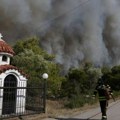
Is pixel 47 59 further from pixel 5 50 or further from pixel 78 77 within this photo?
pixel 5 50

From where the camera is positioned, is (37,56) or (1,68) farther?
(37,56)

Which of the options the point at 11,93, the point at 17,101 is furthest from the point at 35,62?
the point at 11,93

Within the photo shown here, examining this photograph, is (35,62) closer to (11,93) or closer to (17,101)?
(17,101)

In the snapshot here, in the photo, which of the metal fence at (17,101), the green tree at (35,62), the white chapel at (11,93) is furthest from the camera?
the green tree at (35,62)

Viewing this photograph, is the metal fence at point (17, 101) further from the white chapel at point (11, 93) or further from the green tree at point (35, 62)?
the green tree at point (35, 62)

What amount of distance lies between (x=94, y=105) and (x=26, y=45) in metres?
25.6

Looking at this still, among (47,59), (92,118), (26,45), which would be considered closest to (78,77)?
(47,59)

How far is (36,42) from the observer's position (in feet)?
156

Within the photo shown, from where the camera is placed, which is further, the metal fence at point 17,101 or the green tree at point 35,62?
the green tree at point 35,62

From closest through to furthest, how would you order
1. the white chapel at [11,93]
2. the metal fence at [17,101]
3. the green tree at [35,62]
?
the metal fence at [17,101], the white chapel at [11,93], the green tree at [35,62]

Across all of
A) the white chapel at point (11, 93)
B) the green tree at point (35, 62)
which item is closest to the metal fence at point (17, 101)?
the white chapel at point (11, 93)

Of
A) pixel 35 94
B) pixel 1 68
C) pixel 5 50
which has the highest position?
pixel 5 50

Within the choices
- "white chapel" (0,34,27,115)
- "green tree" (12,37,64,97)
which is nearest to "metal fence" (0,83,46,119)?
"white chapel" (0,34,27,115)

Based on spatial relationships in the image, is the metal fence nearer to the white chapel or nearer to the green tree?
the white chapel
